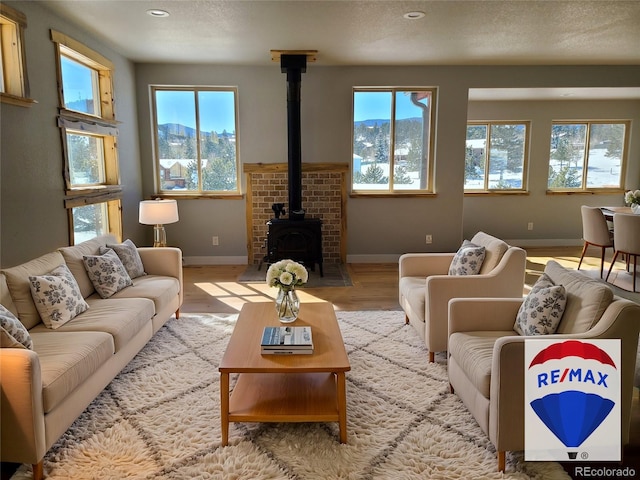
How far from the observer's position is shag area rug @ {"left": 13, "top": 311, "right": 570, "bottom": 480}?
6.80ft

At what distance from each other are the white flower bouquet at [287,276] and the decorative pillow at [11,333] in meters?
1.30

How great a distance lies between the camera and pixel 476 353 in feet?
7.61

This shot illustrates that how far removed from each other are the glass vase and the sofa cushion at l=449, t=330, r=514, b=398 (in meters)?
0.97

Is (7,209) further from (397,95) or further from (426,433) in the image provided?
(397,95)

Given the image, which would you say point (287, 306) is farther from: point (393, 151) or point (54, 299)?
point (393, 151)

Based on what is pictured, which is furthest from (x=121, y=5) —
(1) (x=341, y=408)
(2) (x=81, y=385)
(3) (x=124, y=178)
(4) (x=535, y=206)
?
(4) (x=535, y=206)

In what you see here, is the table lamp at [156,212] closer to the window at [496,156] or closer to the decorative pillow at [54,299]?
the decorative pillow at [54,299]

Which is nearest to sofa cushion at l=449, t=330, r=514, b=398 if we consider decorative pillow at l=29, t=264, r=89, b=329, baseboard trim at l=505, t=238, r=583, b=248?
decorative pillow at l=29, t=264, r=89, b=329

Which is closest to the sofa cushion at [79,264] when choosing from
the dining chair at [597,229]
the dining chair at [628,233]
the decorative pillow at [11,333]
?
the decorative pillow at [11,333]

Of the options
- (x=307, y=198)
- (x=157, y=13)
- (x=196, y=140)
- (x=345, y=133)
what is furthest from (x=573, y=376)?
(x=196, y=140)

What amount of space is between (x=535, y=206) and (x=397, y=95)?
10.8 feet

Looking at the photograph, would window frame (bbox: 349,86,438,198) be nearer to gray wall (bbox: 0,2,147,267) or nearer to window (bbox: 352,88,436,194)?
window (bbox: 352,88,436,194)

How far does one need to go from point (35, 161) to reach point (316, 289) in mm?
2939

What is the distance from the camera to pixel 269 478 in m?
2.03
